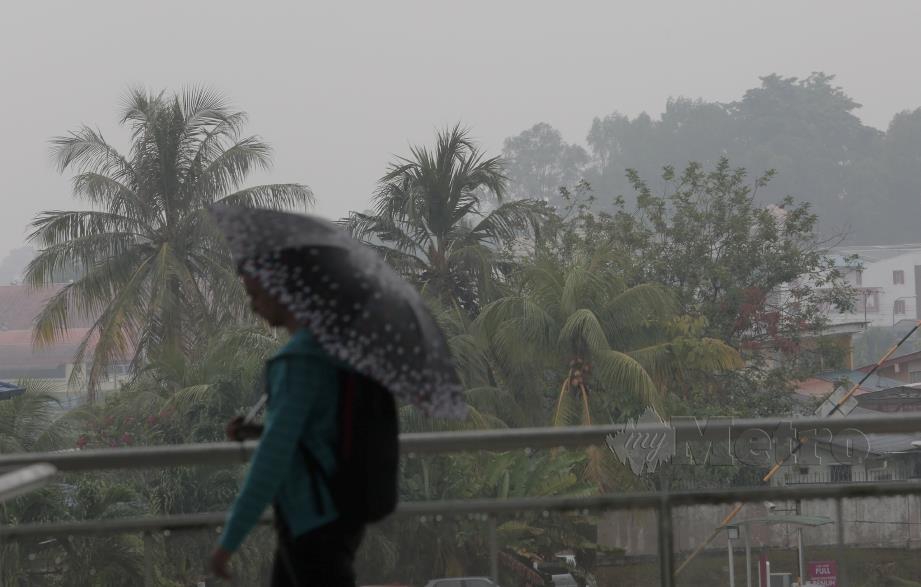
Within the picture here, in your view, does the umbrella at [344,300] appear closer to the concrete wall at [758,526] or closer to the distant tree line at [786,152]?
the concrete wall at [758,526]

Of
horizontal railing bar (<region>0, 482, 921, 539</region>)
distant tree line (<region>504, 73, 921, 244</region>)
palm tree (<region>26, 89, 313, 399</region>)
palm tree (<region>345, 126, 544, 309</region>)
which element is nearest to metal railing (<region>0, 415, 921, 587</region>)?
horizontal railing bar (<region>0, 482, 921, 539</region>)

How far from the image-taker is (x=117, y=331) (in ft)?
108

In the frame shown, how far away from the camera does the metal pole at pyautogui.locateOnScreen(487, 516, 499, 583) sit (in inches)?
162

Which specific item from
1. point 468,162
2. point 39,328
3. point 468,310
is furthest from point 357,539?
point 39,328

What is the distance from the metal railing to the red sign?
3.9 inches

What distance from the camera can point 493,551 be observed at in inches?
163

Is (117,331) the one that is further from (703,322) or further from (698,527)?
(698,527)

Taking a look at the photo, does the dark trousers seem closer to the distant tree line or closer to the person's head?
the person's head

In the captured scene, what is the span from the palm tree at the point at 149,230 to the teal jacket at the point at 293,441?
3060cm

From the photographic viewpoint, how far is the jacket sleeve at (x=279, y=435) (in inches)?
104

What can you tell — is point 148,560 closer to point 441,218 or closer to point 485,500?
point 485,500

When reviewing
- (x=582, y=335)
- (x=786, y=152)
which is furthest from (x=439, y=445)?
(x=786, y=152)

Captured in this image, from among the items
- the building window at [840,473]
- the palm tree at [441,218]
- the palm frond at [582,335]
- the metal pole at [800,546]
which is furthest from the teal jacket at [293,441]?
the palm tree at [441,218]

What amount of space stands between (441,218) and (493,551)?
93.9 ft
